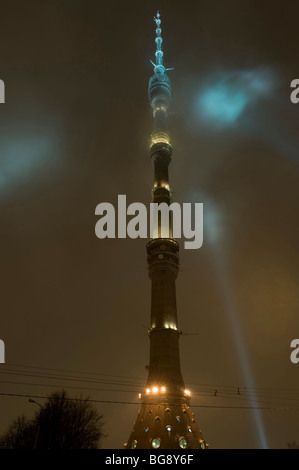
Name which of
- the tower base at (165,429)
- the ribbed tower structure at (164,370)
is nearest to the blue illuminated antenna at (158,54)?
the ribbed tower structure at (164,370)

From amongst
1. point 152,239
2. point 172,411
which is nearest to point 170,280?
point 152,239

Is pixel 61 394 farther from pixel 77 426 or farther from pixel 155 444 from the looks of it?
pixel 155 444

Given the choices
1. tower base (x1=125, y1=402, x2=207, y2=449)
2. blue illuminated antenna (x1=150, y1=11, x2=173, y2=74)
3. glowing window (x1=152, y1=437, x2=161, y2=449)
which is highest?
blue illuminated antenna (x1=150, y1=11, x2=173, y2=74)

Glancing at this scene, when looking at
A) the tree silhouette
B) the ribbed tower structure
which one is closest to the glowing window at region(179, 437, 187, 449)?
the ribbed tower structure

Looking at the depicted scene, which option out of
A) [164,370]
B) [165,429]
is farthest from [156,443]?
[164,370]

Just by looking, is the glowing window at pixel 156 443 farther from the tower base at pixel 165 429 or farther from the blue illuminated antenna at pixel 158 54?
the blue illuminated antenna at pixel 158 54

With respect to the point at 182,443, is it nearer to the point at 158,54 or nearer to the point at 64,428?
the point at 64,428

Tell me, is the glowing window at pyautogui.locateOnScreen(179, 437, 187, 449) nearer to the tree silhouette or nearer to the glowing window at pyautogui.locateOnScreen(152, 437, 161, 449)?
the glowing window at pyautogui.locateOnScreen(152, 437, 161, 449)
